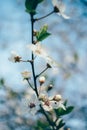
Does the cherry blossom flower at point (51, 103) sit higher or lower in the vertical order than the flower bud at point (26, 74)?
lower

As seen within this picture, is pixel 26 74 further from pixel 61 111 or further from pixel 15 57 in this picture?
pixel 61 111

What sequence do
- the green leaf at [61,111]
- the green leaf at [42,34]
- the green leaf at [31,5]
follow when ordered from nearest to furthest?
the green leaf at [31,5] < the green leaf at [42,34] < the green leaf at [61,111]

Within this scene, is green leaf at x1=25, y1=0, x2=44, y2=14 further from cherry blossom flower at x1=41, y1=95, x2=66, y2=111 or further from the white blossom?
cherry blossom flower at x1=41, y1=95, x2=66, y2=111

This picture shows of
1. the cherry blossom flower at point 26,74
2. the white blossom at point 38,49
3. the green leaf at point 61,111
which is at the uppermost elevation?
the white blossom at point 38,49

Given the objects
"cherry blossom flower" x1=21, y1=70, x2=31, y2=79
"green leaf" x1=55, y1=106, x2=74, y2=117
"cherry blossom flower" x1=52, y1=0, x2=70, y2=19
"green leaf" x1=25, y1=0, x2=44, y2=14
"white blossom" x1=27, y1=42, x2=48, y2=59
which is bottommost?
"green leaf" x1=55, y1=106, x2=74, y2=117

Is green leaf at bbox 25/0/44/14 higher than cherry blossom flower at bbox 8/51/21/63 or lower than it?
higher

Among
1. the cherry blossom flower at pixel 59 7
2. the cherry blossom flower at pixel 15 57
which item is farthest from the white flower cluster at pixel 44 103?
the cherry blossom flower at pixel 59 7

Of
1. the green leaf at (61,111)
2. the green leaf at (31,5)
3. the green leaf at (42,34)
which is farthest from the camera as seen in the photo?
the green leaf at (61,111)

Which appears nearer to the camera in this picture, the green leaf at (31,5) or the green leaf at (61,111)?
the green leaf at (31,5)

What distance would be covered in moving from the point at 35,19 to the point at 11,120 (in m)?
4.17

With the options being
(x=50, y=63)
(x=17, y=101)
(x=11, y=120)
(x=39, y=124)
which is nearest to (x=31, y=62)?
(x=50, y=63)

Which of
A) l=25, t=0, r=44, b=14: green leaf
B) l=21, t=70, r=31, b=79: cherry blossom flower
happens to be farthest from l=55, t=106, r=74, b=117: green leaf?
l=25, t=0, r=44, b=14: green leaf

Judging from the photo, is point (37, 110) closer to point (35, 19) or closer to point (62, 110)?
point (62, 110)

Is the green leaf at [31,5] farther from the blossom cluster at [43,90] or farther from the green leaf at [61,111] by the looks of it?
the green leaf at [61,111]
